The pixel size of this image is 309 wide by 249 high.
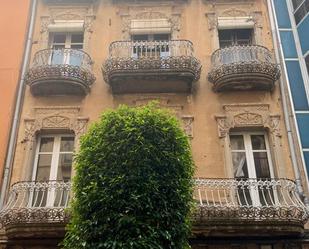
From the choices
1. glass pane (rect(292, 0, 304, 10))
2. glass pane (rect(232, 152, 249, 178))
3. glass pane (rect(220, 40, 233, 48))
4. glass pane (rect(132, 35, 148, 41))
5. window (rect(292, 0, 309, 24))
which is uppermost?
glass pane (rect(292, 0, 304, 10))

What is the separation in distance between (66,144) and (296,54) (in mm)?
6760

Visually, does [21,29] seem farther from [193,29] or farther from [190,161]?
[190,161]

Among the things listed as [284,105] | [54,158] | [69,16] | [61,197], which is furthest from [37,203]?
[284,105]

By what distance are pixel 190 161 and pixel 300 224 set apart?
10.6 feet

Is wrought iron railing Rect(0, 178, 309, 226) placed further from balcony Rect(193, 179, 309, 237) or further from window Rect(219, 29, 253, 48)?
window Rect(219, 29, 253, 48)

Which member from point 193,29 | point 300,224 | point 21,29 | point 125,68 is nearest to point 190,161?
point 300,224

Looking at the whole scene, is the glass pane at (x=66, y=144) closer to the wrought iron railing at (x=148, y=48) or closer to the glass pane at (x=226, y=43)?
the wrought iron railing at (x=148, y=48)

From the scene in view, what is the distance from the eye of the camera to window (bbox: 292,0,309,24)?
11449 mm

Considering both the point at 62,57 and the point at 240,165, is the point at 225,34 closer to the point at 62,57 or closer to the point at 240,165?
the point at 240,165

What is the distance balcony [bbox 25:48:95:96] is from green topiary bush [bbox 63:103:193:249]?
12.6 feet

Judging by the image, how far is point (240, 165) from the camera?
9.93 metres

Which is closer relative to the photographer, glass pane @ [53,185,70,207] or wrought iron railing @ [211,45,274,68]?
glass pane @ [53,185,70,207]

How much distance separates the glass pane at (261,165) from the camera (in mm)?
9848

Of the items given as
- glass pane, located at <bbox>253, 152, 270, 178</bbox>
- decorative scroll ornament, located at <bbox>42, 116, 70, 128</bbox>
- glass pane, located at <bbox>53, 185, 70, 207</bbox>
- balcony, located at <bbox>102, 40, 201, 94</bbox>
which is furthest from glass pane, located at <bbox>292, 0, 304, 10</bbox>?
glass pane, located at <bbox>53, 185, 70, 207</bbox>
